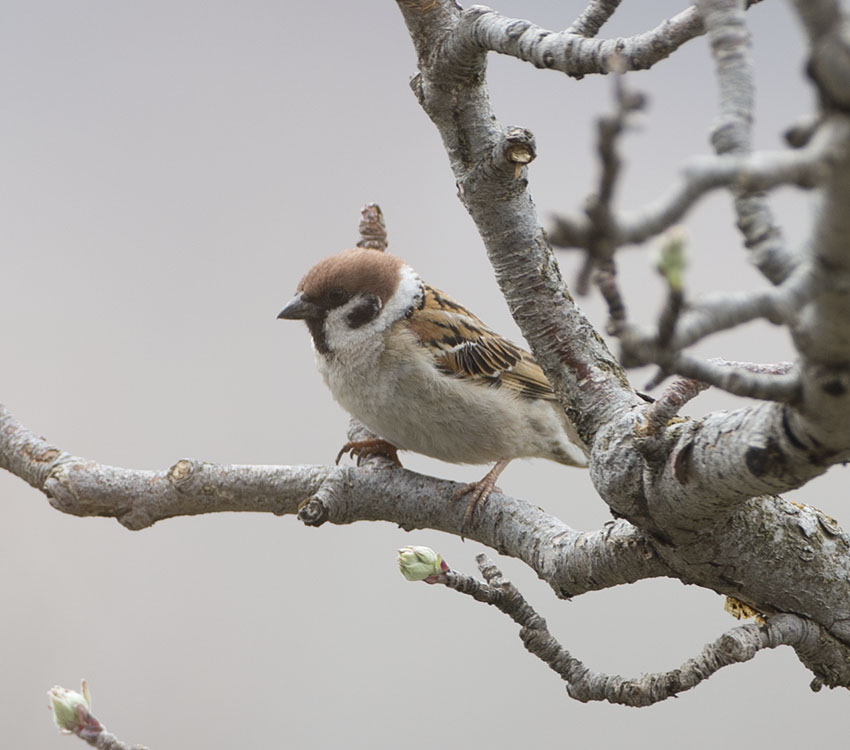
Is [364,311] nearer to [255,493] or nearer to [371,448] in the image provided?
[371,448]

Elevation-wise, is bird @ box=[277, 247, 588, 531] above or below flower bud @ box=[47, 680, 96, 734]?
above

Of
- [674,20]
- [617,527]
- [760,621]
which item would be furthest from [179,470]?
[674,20]

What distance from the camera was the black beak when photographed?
1.69 meters

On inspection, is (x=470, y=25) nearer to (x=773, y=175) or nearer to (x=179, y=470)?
(x=773, y=175)

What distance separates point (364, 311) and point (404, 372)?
0.15 meters

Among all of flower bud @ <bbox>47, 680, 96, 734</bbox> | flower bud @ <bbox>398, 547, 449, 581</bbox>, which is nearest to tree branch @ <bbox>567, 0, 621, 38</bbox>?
flower bud @ <bbox>398, 547, 449, 581</bbox>

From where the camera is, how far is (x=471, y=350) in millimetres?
1767

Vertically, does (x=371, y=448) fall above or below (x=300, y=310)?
below

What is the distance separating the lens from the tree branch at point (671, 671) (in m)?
0.85

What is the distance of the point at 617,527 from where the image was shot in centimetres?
92

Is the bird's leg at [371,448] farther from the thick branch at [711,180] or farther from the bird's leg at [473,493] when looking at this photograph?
the thick branch at [711,180]

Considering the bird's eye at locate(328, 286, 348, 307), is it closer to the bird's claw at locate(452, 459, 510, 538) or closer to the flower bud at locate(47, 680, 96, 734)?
the bird's claw at locate(452, 459, 510, 538)

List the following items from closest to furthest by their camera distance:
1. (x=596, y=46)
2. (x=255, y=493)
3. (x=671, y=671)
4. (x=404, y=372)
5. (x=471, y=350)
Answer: (x=596, y=46), (x=671, y=671), (x=255, y=493), (x=404, y=372), (x=471, y=350)

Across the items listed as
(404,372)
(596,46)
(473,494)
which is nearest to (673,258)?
(596,46)
